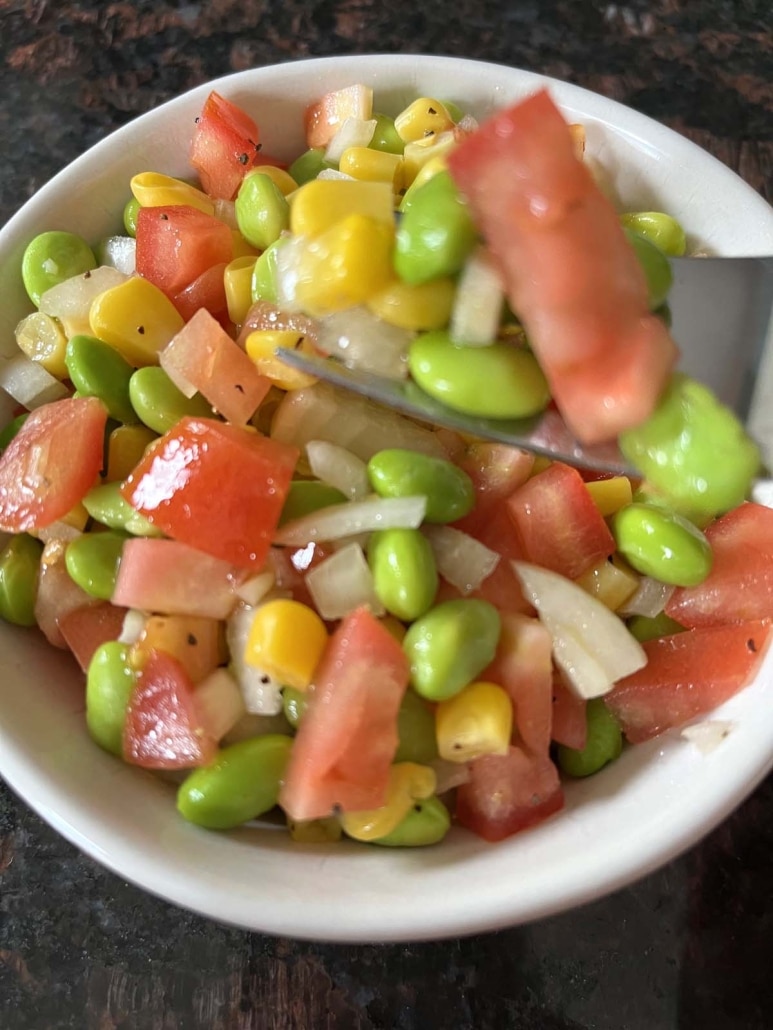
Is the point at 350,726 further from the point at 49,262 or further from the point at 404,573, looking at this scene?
the point at 49,262

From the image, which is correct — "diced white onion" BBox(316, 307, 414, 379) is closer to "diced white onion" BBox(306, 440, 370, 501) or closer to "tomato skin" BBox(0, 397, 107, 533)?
"diced white onion" BBox(306, 440, 370, 501)

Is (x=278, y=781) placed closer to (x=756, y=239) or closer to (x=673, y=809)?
(x=673, y=809)

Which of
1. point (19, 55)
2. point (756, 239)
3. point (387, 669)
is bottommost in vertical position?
point (387, 669)

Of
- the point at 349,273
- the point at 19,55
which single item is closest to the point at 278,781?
the point at 349,273

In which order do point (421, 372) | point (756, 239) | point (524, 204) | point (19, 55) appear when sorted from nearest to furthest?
point (524, 204)
point (421, 372)
point (756, 239)
point (19, 55)

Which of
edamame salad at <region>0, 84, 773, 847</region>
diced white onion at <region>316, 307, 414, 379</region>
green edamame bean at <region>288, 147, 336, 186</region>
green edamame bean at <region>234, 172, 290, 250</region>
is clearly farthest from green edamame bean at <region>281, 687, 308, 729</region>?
green edamame bean at <region>288, 147, 336, 186</region>

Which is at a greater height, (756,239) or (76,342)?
(76,342)
